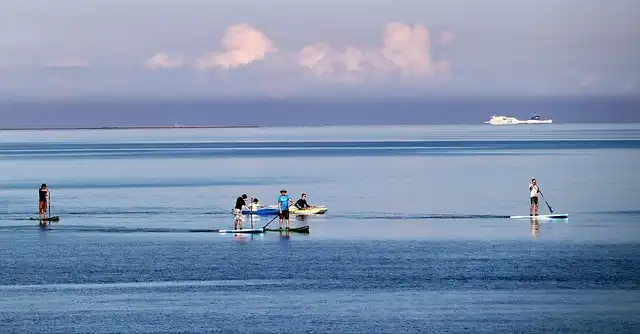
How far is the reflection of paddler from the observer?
4939cm

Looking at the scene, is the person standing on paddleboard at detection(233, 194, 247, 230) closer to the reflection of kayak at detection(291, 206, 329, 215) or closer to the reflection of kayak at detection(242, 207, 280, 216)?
the reflection of kayak at detection(242, 207, 280, 216)

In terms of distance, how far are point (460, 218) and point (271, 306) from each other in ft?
95.1

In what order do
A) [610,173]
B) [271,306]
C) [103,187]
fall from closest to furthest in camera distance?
[271,306] → [103,187] → [610,173]

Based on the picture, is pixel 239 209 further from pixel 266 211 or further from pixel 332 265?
pixel 332 265

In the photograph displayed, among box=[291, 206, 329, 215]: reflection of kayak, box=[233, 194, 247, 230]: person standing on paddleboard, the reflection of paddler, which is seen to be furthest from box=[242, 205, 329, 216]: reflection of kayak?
the reflection of paddler

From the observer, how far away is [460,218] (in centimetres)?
5828

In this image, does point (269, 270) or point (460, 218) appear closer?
point (269, 270)

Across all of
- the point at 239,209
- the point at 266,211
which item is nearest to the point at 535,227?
the point at 239,209

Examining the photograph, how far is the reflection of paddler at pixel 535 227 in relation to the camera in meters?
49.4

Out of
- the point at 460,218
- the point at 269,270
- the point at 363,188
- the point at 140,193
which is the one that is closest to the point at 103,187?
the point at 140,193

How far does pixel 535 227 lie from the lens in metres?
52.8

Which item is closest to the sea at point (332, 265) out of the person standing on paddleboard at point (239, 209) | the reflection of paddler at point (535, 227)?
the reflection of paddler at point (535, 227)

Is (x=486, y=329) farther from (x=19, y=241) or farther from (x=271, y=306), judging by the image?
(x=19, y=241)

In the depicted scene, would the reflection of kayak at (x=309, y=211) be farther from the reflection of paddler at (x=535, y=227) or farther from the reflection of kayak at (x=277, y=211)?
the reflection of paddler at (x=535, y=227)
